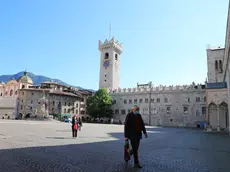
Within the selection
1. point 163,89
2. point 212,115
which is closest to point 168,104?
point 163,89

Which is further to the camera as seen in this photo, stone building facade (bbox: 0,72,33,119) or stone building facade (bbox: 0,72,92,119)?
stone building facade (bbox: 0,72,33,119)

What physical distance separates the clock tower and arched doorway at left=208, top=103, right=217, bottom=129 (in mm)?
46531

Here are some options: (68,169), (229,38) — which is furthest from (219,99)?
(68,169)

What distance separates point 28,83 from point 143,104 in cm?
4758

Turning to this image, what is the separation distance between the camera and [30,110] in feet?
217

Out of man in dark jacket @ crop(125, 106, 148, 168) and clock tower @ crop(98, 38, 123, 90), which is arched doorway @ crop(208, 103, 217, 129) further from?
clock tower @ crop(98, 38, 123, 90)

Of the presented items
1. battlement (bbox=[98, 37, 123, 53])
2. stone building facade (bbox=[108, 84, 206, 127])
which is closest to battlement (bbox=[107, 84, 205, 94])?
stone building facade (bbox=[108, 84, 206, 127])

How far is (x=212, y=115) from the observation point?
30.4 m

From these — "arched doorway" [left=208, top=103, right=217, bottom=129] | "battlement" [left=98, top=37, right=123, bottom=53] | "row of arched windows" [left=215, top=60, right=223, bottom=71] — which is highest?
"battlement" [left=98, top=37, right=123, bottom=53]

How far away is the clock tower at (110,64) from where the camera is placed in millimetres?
75188

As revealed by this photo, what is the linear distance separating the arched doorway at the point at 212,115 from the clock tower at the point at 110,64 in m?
46.5

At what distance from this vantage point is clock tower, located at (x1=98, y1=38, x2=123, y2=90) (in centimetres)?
7519

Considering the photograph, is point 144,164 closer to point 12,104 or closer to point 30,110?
point 30,110

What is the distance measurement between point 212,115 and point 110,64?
5016cm
